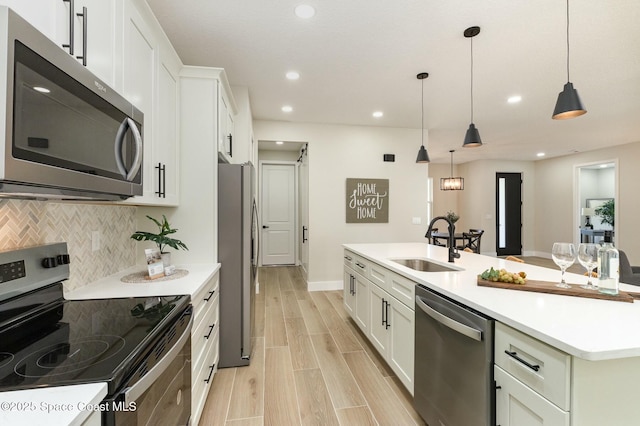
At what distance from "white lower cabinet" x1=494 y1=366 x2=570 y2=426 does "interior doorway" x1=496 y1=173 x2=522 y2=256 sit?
8.28 meters

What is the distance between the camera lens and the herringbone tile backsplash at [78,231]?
3.98ft

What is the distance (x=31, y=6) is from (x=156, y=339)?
3.71 ft

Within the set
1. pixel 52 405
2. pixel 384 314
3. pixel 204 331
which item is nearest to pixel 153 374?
pixel 52 405

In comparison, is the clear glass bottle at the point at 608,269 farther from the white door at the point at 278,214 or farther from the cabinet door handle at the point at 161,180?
the white door at the point at 278,214

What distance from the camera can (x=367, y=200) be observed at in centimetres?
508

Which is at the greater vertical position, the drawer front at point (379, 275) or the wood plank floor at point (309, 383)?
the drawer front at point (379, 275)

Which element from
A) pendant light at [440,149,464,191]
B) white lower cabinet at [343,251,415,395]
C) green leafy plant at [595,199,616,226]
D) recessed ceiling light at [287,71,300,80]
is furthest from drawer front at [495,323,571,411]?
green leafy plant at [595,199,616,226]

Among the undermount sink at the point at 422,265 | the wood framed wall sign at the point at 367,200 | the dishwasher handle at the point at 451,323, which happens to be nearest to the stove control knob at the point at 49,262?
the dishwasher handle at the point at 451,323

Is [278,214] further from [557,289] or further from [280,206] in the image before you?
[557,289]

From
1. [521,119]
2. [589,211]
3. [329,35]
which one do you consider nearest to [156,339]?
[329,35]

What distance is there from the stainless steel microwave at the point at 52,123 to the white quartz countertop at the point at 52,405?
20.6 inches

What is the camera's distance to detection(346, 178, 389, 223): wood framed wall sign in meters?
5.03

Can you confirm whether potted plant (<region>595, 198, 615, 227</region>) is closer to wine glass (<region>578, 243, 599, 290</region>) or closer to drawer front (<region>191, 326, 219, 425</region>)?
wine glass (<region>578, 243, 599, 290</region>)

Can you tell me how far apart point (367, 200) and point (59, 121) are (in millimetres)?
4494
